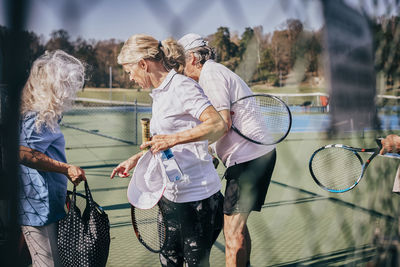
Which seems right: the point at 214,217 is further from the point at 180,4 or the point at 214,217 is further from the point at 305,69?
the point at 180,4

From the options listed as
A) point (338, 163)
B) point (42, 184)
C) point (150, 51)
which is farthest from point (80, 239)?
point (338, 163)

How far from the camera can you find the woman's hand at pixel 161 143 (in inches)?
60.1

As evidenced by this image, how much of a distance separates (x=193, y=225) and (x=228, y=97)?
1.96 ft

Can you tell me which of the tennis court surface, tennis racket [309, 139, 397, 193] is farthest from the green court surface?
tennis racket [309, 139, 397, 193]

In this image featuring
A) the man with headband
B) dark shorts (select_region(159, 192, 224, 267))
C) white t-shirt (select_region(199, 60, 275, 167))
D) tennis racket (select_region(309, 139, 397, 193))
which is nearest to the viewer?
dark shorts (select_region(159, 192, 224, 267))

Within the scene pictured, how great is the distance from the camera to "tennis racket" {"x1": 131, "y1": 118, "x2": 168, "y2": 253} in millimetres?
2029

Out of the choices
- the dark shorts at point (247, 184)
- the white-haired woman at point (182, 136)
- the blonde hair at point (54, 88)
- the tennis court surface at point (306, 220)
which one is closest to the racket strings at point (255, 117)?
the dark shorts at point (247, 184)

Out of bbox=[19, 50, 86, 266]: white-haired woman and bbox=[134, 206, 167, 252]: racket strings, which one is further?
bbox=[134, 206, 167, 252]: racket strings

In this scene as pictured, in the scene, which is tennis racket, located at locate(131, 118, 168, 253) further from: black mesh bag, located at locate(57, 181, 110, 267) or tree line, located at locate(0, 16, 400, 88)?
tree line, located at locate(0, 16, 400, 88)

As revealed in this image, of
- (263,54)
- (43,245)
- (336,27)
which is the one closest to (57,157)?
(43,245)

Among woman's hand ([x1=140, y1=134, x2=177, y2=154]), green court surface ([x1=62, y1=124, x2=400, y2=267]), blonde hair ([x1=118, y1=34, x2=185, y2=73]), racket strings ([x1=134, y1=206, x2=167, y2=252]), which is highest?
blonde hair ([x1=118, y1=34, x2=185, y2=73])

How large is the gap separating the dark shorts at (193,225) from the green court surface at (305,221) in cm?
57

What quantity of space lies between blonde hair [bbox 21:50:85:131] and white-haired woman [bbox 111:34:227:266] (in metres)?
0.20

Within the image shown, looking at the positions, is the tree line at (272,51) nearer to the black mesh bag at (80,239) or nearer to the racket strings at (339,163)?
the black mesh bag at (80,239)
